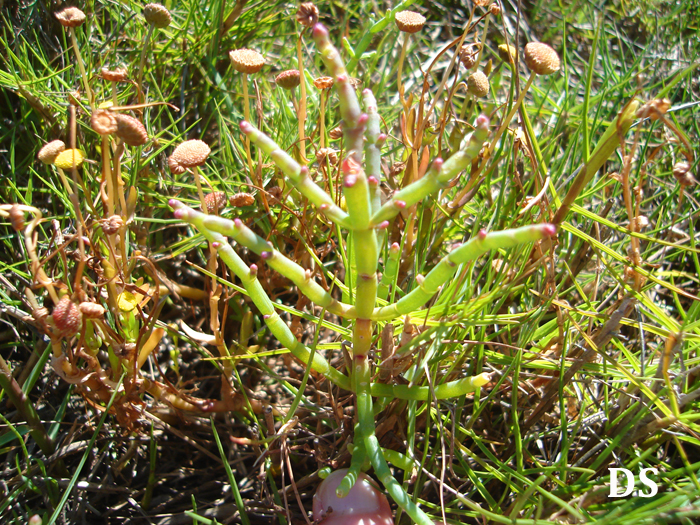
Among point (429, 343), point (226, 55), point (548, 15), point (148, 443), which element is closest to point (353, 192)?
point (429, 343)

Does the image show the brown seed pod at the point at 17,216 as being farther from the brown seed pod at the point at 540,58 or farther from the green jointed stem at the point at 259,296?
the brown seed pod at the point at 540,58

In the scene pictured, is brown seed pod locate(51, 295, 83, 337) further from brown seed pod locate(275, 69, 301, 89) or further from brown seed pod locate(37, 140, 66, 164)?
brown seed pod locate(275, 69, 301, 89)

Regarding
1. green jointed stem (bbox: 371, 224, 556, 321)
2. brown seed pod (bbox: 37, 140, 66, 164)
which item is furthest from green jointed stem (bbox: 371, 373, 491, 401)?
brown seed pod (bbox: 37, 140, 66, 164)

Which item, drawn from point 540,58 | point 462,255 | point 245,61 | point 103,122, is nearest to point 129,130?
point 103,122

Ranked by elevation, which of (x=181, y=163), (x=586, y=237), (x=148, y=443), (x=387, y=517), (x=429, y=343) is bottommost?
(x=148, y=443)

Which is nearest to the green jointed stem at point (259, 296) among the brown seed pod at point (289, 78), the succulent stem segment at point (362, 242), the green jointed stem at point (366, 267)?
the succulent stem segment at point (362, 242)

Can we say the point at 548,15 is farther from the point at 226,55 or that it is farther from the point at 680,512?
the point at 680,512

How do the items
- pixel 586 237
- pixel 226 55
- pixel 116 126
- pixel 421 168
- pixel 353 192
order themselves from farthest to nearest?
pixel 226 55, pixel 421 168, pixel 586 237, pixel 116 126, pixel 353 192
